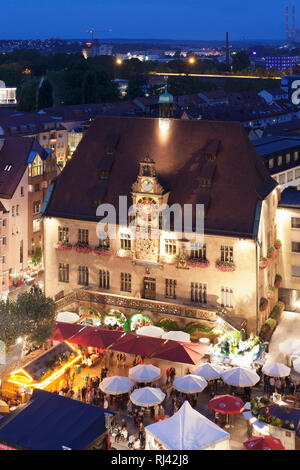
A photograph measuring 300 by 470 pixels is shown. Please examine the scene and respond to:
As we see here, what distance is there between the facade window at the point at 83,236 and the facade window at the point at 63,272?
349 centimetres

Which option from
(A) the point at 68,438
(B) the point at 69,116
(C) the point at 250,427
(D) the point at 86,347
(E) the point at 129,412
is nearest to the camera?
(A) the point at 68,438

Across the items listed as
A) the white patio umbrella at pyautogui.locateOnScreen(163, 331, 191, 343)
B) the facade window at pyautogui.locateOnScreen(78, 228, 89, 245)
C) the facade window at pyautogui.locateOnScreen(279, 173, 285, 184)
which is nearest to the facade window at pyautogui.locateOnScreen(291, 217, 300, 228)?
the facade window at pyautogui.locateOnScreen(279, 173, 285, 184)

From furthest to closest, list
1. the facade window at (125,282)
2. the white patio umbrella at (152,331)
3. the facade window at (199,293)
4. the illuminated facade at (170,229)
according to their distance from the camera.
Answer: the facade window at (125,282)
the facade window at (199,293)
the illuminated facade at (170,229)
the white patio umbrella at (152,331)

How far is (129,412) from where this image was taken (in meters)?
56.1

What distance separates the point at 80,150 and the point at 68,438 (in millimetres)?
38354

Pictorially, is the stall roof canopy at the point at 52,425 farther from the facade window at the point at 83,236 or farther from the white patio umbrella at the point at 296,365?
the facade window at the point at 83,236

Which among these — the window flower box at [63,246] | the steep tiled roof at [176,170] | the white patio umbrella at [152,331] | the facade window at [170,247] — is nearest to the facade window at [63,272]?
the window flower box at [63,246]

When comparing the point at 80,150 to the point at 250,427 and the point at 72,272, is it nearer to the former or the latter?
the point at 72,272

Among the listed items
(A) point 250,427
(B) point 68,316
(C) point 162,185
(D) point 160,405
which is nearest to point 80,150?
(C) point 162,185

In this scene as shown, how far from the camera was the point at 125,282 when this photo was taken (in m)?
72.3

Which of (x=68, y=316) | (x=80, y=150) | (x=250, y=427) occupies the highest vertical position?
(x=80, y=150)

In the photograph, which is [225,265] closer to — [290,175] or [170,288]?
[170,288]

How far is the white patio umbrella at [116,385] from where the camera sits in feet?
184

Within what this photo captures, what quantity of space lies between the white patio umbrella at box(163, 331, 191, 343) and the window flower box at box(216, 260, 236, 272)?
7.14m
